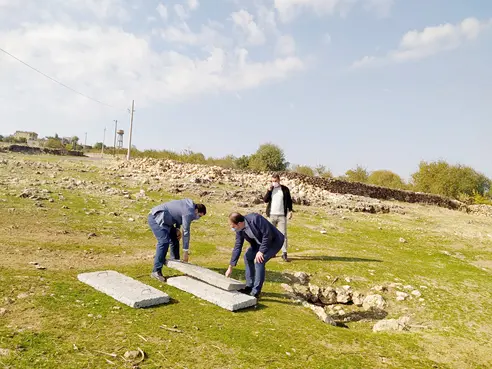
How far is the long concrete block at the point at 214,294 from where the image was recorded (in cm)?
621

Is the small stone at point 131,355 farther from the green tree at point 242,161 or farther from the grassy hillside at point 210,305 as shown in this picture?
the green tree at point 242,161

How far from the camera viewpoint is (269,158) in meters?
44.4

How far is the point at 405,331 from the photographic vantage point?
645 cm

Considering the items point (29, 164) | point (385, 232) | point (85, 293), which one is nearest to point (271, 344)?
point (85, 293)

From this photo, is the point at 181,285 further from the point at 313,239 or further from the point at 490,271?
the point at 490,271

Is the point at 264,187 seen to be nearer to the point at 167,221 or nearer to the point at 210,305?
the point at 167,221

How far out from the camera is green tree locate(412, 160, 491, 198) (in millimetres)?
42188

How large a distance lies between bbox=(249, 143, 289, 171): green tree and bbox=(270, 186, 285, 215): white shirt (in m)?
32.7

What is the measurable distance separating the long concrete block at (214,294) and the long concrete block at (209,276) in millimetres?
89

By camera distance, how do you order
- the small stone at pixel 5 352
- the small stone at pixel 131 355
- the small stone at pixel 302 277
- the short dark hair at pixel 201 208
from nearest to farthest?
the small stone at pixel 5 352 < the small stone at pixel 131 355 < the short dark hair at pixel 201 208 < the small stone at pixel 302 277

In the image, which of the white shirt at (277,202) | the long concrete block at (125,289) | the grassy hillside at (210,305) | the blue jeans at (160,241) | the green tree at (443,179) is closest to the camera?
the grassy hillside at (210,305)

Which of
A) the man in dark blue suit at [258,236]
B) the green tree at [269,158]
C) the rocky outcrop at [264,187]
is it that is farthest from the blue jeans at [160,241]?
the green tree at [269,158]

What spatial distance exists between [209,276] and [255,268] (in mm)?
847

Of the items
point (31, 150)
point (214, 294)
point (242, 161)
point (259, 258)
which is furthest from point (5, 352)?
point (31, 150)
